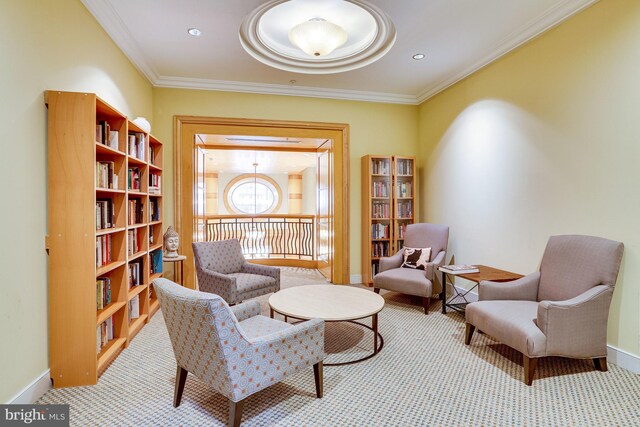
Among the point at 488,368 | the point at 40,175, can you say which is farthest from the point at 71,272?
the point at 488,368

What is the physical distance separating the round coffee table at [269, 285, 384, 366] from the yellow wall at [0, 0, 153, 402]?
5.08ft

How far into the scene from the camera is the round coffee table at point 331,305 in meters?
2.45

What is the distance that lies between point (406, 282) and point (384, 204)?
1.58 m

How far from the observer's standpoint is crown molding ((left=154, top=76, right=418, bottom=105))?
4395mm

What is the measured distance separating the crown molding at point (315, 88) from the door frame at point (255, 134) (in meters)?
0.43

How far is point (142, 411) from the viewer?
197 cm

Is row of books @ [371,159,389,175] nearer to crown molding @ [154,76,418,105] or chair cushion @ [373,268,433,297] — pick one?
crown molding @ [154,76,418,105]

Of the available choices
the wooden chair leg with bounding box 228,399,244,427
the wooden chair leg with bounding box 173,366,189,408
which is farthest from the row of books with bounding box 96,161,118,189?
the wooden chair leg with bounding box 228,399,244,427

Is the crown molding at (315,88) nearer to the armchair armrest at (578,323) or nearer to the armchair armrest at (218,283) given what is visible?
the armchair armrest at (578,323)

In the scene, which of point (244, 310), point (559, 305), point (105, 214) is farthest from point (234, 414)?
point (559, 305)

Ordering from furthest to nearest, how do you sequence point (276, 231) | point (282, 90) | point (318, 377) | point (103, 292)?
point (276, 231) → point (282, 90) → point (103, 292) → point (318, 377)

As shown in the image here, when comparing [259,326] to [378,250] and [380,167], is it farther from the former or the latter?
[380,167]

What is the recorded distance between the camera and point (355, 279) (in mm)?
5039

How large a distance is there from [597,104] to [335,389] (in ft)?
9.83
